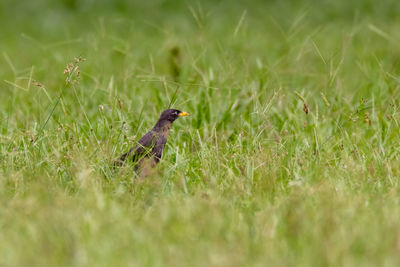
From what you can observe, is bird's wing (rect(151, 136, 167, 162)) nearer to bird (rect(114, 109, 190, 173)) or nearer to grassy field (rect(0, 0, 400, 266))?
bird (rect(114, 109, 190, 173))

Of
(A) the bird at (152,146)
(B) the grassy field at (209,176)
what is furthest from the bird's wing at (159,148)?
(B) the grassy field at (209,176)

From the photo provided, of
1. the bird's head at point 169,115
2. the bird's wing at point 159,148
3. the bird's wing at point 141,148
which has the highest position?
the bird's head at point 169,115

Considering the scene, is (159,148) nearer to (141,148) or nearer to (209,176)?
(141,148)

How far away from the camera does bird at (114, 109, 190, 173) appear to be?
500cm

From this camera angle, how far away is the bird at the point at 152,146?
500 centimetres

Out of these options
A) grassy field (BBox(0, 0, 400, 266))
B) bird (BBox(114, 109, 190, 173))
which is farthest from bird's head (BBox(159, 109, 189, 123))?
grassy field (BBox(0, 0, 400, 266))

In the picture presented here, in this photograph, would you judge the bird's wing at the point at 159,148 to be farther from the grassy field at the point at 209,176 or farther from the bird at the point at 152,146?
the grassy field at the point at 209,176

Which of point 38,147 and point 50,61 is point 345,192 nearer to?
point 38,147

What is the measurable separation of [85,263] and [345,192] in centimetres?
172

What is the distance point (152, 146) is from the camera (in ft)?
16.9

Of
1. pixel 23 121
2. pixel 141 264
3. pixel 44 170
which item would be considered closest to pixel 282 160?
pixel 44 170

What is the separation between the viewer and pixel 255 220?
3.89 m

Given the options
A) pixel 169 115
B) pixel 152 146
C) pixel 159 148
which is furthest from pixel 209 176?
pixel 169 115

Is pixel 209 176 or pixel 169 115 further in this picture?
pixel 169 115
